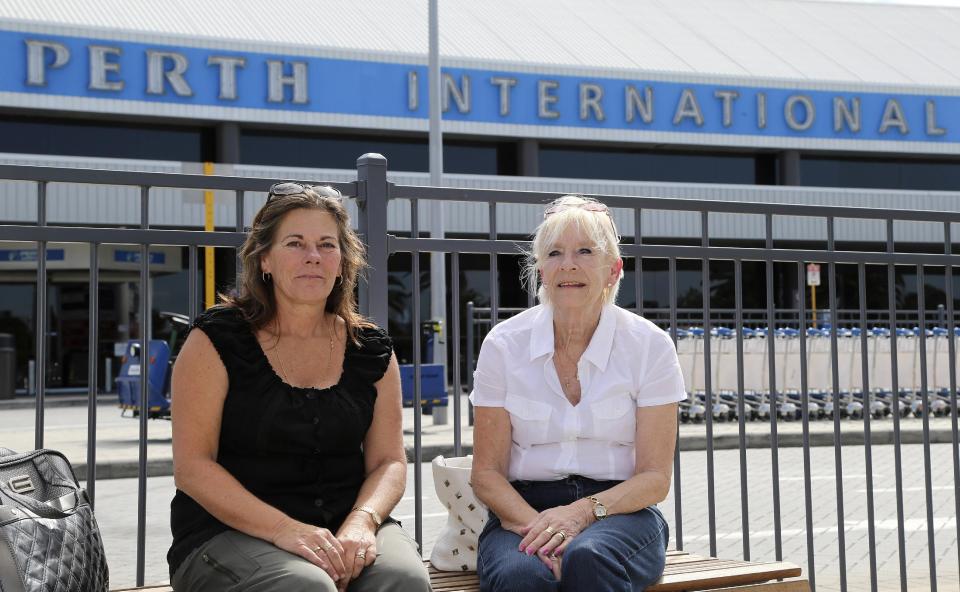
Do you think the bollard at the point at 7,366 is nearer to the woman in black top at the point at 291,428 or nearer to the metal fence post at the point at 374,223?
the metal fence post at the point at 374,223

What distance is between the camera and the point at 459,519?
11.0 ft

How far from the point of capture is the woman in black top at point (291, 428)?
9.27 ft

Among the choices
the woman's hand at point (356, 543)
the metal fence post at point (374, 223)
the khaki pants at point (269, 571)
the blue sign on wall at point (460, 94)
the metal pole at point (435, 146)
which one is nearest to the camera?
the khaki pants at point (269, 571)

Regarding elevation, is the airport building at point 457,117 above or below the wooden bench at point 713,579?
above

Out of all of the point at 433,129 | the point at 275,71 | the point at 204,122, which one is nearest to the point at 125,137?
the point at 204,122

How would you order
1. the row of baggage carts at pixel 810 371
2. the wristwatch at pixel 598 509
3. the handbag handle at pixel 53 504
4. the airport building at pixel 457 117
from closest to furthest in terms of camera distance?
the handbag handle at pixel 53 504, the wristwatch at pixel 598 509, the row of baggage carts at pixel 810 371, the airport building at pixel 457 117

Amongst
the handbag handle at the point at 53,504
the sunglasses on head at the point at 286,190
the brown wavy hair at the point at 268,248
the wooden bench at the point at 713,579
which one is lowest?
the wooden bench at the point at 713,579

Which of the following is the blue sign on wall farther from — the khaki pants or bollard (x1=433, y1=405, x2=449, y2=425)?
the khaki pants

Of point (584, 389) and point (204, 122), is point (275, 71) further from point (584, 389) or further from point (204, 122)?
point (584, 389)

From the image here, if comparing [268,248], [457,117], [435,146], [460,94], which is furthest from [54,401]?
[268,248]

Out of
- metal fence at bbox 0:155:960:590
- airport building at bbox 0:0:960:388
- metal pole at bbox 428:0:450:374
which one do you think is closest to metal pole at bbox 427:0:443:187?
metal pole at bbox 428:0:450:374

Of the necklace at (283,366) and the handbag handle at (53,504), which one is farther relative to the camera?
the necklace at (283,366)

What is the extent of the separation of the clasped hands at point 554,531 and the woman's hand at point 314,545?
1.73 feet

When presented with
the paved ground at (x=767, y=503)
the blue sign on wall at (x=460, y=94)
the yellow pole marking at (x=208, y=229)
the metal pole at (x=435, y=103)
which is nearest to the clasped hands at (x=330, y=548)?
the paved ground at (x=767, y=503)
